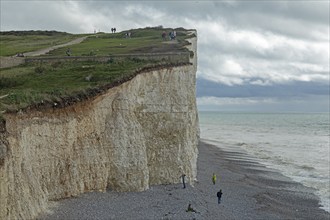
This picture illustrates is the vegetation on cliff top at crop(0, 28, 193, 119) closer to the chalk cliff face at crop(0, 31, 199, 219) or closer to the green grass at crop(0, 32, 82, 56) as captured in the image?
the chalk cliff face at crop(0, 31, 199, 219)

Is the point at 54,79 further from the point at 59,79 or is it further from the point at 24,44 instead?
the point at 24,44

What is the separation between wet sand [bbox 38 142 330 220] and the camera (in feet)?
84.9

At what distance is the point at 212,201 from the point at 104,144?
9.69 m

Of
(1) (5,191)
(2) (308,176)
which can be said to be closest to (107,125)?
(1) (5,191)

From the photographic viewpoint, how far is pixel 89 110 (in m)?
28.7

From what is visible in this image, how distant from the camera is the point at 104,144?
29516mm

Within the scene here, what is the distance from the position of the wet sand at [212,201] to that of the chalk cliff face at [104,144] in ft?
3.44

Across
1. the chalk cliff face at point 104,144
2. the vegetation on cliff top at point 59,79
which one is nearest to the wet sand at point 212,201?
the chalk cliff face at point 104,144

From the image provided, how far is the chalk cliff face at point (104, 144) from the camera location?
21.6 metres

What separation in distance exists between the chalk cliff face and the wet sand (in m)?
1.05


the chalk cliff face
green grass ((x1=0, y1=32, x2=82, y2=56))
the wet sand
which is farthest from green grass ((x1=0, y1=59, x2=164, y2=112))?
green grass ((x1=0, y1=32, x2=82, y2=56))

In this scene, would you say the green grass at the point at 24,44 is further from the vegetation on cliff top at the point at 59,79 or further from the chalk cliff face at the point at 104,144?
the chalk cliff face at the point at 104,144

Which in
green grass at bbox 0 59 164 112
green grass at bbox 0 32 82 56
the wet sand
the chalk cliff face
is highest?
green grass at bbox 0 32 82 56

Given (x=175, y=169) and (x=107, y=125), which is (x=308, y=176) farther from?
(x=107, y=125)
